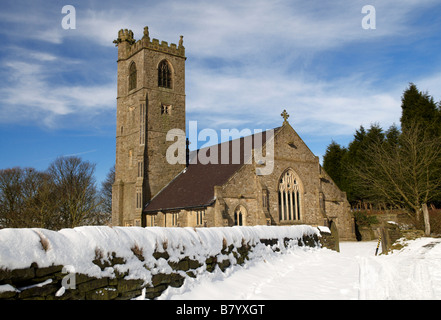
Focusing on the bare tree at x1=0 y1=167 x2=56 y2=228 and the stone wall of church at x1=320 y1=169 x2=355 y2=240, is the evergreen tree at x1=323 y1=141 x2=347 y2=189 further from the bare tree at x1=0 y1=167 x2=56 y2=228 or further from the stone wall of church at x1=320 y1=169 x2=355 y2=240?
the bare tree at x1=0 y1=167 x2=56 y2=228

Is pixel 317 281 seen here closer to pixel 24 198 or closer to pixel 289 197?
pixel 289 197

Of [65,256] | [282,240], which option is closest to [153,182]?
[282,240]

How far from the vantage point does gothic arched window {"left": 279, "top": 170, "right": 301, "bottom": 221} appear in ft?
87.0

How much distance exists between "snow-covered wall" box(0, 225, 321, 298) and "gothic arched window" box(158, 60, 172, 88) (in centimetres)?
2746

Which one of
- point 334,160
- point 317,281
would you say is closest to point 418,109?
point 334,160

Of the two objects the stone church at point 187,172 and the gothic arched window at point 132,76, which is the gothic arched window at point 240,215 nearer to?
the stone church at point 187,172

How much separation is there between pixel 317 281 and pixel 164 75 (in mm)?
29883

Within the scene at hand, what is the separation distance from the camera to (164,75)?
35.4 m

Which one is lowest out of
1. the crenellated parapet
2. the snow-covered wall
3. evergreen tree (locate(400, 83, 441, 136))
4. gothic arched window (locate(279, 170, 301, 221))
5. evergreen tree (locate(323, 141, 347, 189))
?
the snow-covered wall

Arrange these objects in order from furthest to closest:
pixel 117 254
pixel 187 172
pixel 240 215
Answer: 1. pixel 187 172
2. pixel 240 215
3. pixel 117 254

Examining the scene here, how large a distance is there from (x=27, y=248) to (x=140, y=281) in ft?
6.74

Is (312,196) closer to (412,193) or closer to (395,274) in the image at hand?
(412,193)

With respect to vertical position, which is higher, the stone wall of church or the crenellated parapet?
the crenellated parapet

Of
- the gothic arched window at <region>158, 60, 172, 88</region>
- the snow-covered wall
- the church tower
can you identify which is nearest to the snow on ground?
the snow-covered wall
